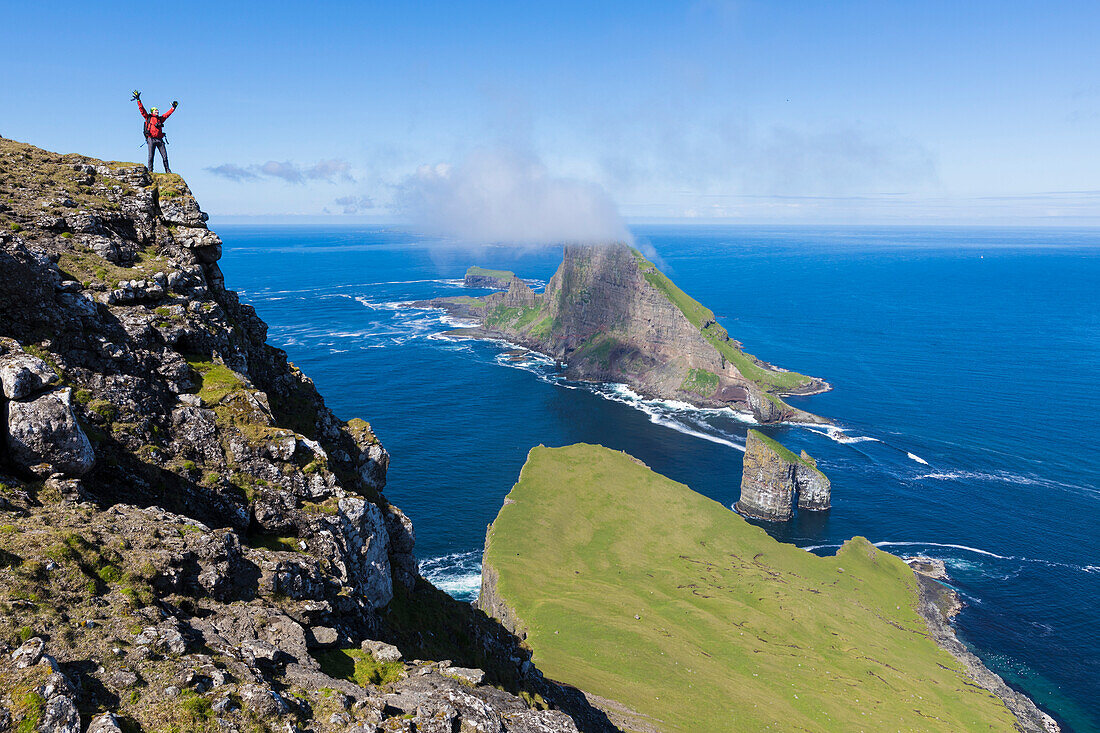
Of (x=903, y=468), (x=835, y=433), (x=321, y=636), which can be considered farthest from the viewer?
(x=835, y=433)

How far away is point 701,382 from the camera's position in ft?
623

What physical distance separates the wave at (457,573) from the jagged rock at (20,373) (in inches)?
2945


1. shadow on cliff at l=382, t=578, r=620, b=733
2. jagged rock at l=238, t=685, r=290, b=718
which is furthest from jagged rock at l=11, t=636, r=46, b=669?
shadow on cliff at l=382, t=578, r=620, b=733

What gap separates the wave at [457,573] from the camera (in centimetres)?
8788

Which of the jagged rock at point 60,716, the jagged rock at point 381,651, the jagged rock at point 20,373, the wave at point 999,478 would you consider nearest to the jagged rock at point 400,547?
the jagged rock at point 381,651

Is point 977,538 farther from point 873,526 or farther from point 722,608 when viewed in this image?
point 722,608

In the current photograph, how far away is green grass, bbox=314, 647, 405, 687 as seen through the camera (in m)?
20.0

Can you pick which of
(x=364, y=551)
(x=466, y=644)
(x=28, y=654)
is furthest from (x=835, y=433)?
(x=28, y=654)

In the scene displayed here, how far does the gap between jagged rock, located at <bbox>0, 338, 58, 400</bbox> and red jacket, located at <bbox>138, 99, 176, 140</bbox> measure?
734 inches

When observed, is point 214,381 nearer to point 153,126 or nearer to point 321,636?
point 321,636

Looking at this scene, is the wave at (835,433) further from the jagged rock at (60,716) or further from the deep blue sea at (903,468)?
the jagged rock at (60,716)

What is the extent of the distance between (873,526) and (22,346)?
129 meters

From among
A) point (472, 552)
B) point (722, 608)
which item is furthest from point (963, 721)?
point (472, 552)

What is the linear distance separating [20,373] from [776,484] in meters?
120
